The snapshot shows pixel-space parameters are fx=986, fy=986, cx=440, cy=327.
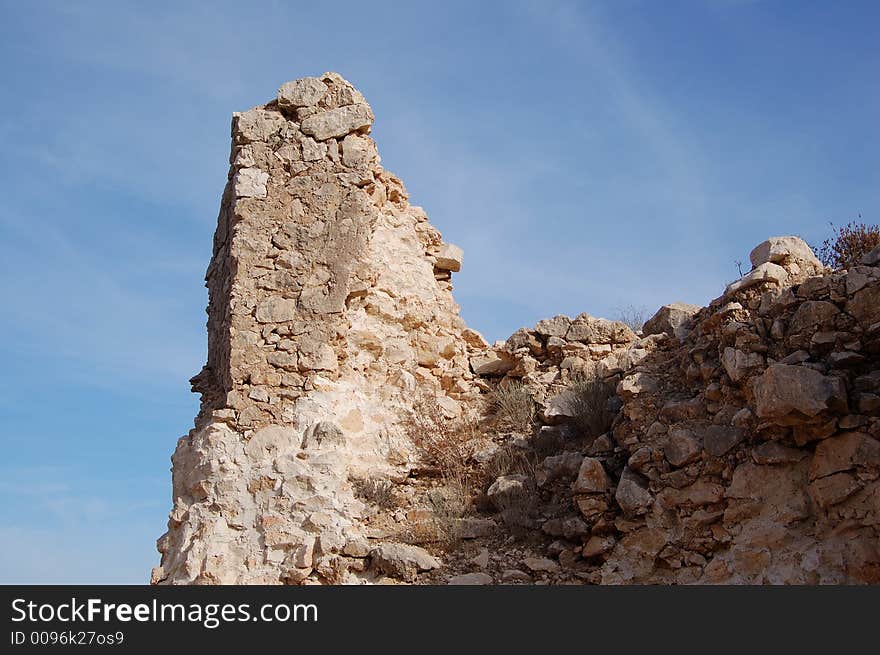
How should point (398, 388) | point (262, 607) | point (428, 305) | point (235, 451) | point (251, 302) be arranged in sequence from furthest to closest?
point (428, 305) < point (398, 388) < point (251, 302) < point (235, 451) < point (262, 607)

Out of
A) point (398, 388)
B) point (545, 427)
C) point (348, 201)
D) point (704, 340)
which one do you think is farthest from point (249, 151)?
point (704, 340)

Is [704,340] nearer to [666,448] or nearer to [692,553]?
[666,448]

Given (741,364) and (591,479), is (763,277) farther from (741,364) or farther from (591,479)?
(591,479)

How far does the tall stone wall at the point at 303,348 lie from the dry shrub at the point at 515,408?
1.27 feet

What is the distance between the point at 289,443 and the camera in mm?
7629

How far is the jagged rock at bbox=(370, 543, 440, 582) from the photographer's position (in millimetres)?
6996

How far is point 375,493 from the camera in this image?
25.1 feet

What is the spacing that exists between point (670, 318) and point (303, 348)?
3.33 metres

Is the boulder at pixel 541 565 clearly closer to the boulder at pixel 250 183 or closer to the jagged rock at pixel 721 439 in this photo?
the jagged rock at pixel 721 439

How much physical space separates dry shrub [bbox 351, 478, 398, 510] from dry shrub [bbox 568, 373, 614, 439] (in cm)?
171

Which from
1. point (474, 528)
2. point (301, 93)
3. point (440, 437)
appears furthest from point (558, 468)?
point (301, 93)

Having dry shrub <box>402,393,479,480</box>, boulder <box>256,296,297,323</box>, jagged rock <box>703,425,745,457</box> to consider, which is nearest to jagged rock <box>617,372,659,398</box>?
jagged rock <box>703,425,745,457</box>

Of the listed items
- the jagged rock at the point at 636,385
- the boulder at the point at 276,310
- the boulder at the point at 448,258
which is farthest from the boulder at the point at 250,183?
the jagged rock at the point at 636,385

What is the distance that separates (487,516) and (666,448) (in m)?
1.53
